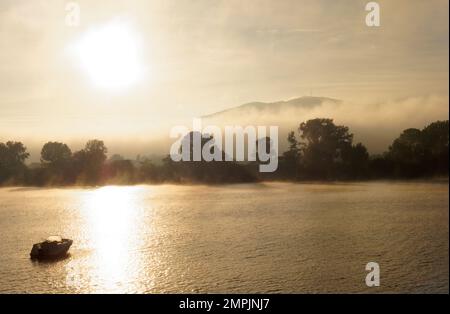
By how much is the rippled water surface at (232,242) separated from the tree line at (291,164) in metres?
19.9

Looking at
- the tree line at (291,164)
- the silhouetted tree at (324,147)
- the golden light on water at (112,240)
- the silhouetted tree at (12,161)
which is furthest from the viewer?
the silhouetted tree at (324,147)

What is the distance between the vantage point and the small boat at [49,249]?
42.8 meters

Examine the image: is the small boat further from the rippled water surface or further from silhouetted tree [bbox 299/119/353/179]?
silhouetted tree [bbox 299/119/353/179]

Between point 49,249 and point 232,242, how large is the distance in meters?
20.4

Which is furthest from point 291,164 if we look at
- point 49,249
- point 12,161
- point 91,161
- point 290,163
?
point 49,249

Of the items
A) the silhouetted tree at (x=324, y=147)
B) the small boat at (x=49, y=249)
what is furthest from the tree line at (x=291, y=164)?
the small boat at (x=49, y=249)

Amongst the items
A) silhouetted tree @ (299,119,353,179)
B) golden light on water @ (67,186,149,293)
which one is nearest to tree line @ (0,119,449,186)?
silhouetted tree @ (299,119,353,179)

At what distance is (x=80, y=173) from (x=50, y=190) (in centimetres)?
1115

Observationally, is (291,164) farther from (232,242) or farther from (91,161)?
(232,242)

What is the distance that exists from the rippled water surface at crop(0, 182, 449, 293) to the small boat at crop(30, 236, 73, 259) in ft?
4.08

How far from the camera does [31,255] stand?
4281cm

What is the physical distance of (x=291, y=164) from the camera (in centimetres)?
12900

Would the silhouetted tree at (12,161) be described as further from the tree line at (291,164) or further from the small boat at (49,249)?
the small boat at (49,249)
